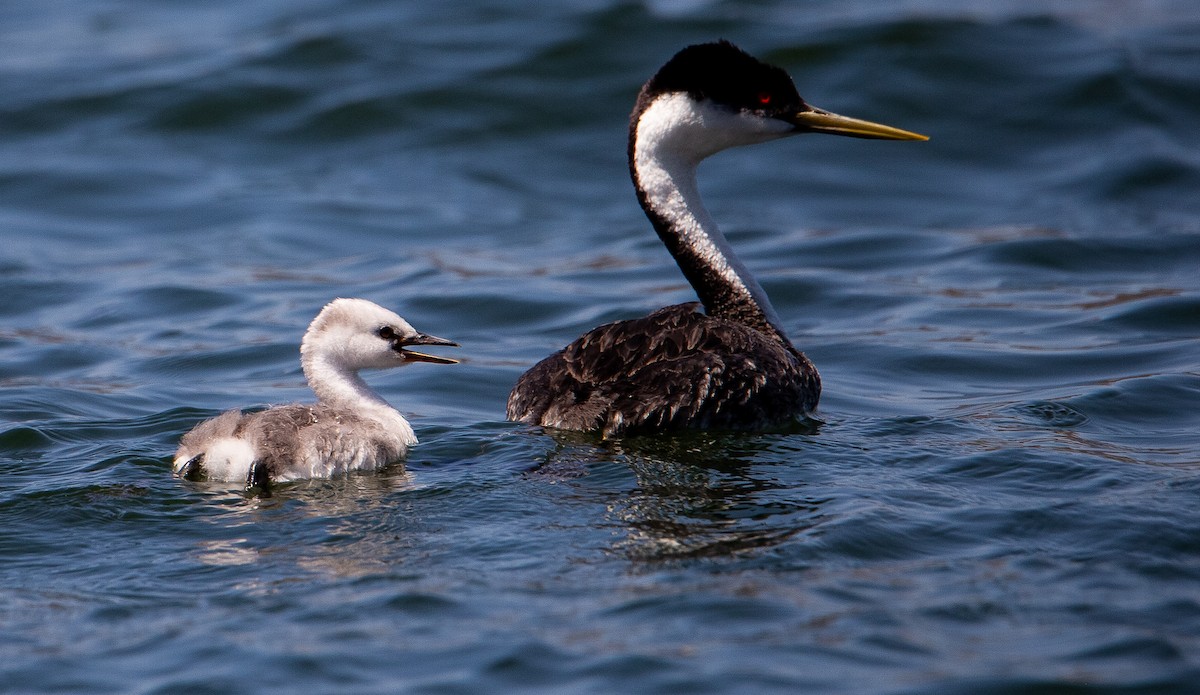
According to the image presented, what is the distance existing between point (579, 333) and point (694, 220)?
2.14 meters

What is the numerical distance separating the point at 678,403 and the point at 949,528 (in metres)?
1.49

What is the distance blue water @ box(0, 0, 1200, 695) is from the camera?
4.65 m

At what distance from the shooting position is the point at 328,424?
20.6ft

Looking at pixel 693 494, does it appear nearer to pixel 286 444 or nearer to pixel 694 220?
pixel 286 444

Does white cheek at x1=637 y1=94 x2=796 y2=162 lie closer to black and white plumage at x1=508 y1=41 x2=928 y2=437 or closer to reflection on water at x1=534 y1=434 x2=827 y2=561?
black and white plumage at x1=508 y1=41 x2=928 y2=437

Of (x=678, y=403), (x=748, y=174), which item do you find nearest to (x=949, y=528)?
(x=678, y=403)

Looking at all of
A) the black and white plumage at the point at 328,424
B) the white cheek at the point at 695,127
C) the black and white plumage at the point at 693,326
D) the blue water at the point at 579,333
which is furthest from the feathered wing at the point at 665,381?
the white cheek at the point at 695,127

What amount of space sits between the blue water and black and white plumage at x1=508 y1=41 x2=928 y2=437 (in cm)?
18

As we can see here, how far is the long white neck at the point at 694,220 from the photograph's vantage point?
761 centimetres

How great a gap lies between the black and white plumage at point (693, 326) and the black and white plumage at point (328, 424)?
659mm

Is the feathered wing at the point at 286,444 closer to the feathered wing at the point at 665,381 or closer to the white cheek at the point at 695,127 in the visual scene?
the feathered wing at the point at 665,381

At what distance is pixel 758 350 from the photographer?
699 centimetres

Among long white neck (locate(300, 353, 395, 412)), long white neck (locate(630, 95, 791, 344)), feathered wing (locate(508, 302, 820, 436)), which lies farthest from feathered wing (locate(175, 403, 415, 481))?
long white neck (locate(630, 95, 791, 344))

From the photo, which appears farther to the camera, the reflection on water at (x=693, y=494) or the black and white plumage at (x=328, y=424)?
the black and white plumage at (x=328, y=424)
